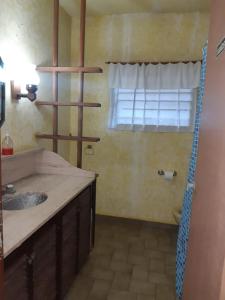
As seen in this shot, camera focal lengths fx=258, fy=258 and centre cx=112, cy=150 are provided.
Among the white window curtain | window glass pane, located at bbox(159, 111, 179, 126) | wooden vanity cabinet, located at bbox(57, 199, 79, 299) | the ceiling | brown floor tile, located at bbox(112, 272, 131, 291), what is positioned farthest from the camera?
window glass pane, located at bbox(159, 111, 179, 126)

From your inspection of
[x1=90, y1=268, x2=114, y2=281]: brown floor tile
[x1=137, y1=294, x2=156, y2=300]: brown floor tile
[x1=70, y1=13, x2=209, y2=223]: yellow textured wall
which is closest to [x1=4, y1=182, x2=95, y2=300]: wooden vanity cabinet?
[x1=90, y1=268, x2=114, y2=281]: brown floor tile

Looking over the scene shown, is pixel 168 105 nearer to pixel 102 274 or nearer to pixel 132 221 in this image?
pixel 132 221

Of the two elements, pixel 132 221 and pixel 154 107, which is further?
pixel 132 221

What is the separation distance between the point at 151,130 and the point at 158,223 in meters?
1.17

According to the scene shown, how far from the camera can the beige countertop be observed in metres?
1.26

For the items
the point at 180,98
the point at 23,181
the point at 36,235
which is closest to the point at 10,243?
the point at 36,235

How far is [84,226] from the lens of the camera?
2.24 metres

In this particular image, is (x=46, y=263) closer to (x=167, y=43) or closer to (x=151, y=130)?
(x=151, y=130)

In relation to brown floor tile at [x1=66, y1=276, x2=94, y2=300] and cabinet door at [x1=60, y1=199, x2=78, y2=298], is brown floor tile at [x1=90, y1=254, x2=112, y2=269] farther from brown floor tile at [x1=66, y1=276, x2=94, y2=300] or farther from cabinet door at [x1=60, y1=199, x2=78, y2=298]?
cabinet door at [x1=60, y1=199, x2=78, y2=298]

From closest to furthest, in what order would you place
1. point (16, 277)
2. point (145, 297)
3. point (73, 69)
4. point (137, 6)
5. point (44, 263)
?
1. point (16, 277)
2. point (44, 263)
3. point (145, 297)
4. point (73, 69)
5. point (137, 6)

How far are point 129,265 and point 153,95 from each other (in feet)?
6.11

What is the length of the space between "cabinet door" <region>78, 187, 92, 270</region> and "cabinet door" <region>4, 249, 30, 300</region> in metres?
0.79

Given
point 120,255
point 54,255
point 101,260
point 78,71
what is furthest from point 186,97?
point 54,255

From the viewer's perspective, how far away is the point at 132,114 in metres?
3.12
